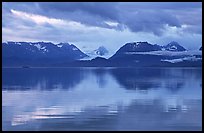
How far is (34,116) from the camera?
16.7 meters

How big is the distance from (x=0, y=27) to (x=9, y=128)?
855cm

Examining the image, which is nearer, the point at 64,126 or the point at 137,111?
the point at 64,126

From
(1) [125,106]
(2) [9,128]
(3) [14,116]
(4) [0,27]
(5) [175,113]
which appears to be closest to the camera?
(4) [0,27]

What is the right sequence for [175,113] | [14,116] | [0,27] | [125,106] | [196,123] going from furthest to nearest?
[125,106] → [175,113] → [14,116] → [196,123] → [0,27]

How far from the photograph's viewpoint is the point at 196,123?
14.9 meters

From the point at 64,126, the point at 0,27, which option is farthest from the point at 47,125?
the point at 0,27

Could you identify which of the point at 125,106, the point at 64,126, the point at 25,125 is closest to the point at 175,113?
the point at 125,106

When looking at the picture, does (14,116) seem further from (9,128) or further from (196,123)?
(196,123)

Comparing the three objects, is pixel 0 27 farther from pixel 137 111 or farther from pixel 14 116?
pixel 137 111

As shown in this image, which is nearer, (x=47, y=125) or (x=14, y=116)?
(x=47, y=125)

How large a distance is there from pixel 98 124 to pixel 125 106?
18.8 feet

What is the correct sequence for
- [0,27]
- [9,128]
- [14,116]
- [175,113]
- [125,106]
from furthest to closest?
[125,106]
[175,113]
[14,116]
[9,128]
[0,27]

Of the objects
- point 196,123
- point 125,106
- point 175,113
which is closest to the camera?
point 196,123

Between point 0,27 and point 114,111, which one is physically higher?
point 0,27
